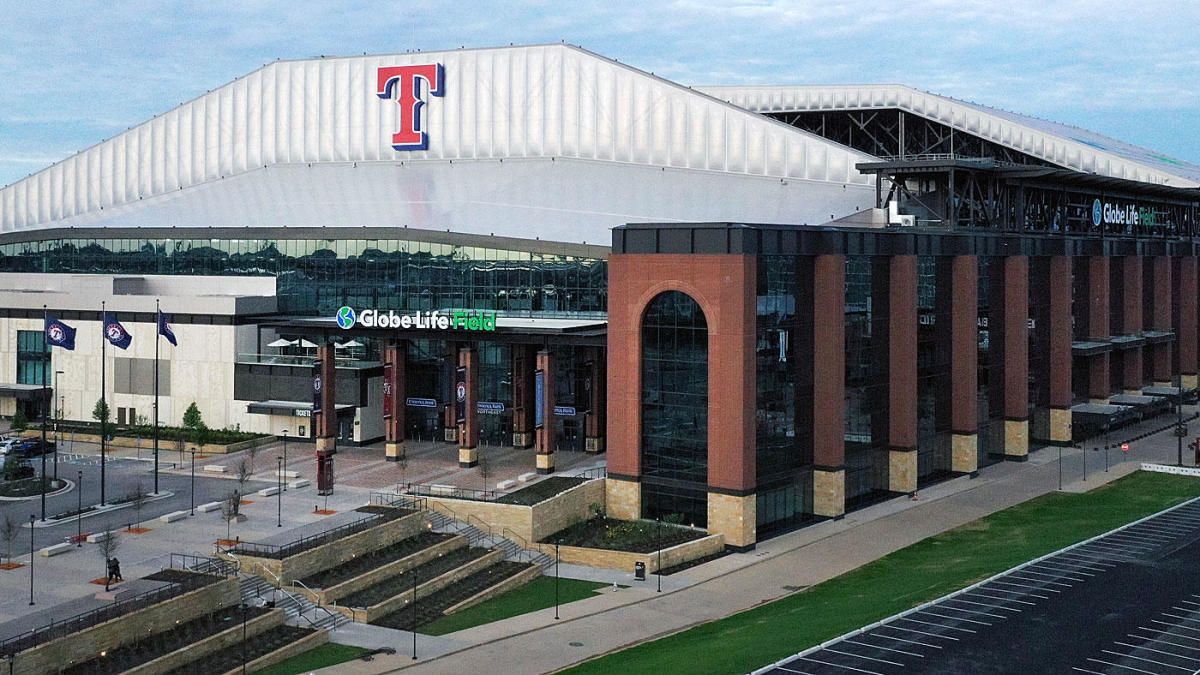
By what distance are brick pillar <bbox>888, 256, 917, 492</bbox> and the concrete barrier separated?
45.9 m

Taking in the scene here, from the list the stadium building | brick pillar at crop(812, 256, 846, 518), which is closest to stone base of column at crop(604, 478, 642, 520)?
the stadium building

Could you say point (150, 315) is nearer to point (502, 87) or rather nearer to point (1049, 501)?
point (502, 87)

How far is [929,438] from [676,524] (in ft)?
81.0

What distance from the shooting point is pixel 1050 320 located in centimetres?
10256

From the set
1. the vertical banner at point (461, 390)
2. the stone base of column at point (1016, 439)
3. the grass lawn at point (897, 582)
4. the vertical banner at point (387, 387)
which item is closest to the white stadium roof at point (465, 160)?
the vertical banner at point (461, 390)

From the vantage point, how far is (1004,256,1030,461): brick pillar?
312 ft

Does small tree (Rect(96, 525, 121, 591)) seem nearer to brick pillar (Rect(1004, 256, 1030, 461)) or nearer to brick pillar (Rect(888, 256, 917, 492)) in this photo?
brick pillar (Rect(888, 256, 917, 492))

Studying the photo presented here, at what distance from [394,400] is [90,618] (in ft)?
121

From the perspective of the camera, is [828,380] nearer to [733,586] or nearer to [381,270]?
[733,586]

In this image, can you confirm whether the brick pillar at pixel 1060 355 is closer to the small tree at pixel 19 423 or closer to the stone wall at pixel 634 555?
the stone wall at pixel 634 555

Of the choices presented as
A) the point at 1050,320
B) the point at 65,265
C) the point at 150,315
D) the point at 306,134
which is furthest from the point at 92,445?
the point at 1050,320

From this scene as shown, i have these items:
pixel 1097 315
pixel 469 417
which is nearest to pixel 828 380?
pixel 469 417

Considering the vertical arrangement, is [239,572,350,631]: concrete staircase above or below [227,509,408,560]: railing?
below

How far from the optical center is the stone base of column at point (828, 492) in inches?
2923
